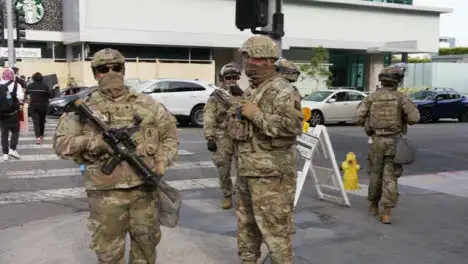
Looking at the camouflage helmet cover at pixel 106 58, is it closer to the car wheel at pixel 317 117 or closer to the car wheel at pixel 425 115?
the car wheel at pixel 317 117

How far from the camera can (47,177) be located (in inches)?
360

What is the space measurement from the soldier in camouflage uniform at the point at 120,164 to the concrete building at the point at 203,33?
86.4 feet

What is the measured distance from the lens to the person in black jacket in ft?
42.5

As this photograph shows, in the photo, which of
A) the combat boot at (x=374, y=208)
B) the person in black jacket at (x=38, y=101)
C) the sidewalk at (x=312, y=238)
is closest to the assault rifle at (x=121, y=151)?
the sidewalk at (x=312, y=238)

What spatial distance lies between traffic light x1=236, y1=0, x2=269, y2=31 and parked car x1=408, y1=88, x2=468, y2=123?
16719 millimetres

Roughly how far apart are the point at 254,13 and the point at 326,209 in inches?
105

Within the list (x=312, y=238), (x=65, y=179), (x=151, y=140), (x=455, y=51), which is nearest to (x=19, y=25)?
(x=65, y=179)

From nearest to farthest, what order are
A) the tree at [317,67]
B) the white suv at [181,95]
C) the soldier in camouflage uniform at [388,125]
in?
the soldier in camouflage uniform at [388,125], the white suv at [181,95], the tree at [317,67]

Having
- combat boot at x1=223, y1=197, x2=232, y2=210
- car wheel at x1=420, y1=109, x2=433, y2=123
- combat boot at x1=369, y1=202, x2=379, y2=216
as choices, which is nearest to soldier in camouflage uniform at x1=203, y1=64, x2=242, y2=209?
combat boot at x1=223, y1=197, x2=232, y2=210

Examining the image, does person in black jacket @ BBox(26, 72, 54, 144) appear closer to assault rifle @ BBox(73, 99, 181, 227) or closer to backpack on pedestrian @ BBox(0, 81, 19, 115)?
backpack on pedestrian @ BBox(0, 81, 19, 115)

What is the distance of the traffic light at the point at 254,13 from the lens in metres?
7.13

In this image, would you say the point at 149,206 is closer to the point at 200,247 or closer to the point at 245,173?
the point at 245,173

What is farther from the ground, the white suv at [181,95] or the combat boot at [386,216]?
the white suv at [181,95]

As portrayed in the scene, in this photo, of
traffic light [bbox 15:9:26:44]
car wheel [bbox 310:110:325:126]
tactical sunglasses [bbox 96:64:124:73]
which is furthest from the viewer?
traffic light [bbox 15:9:26:44]
